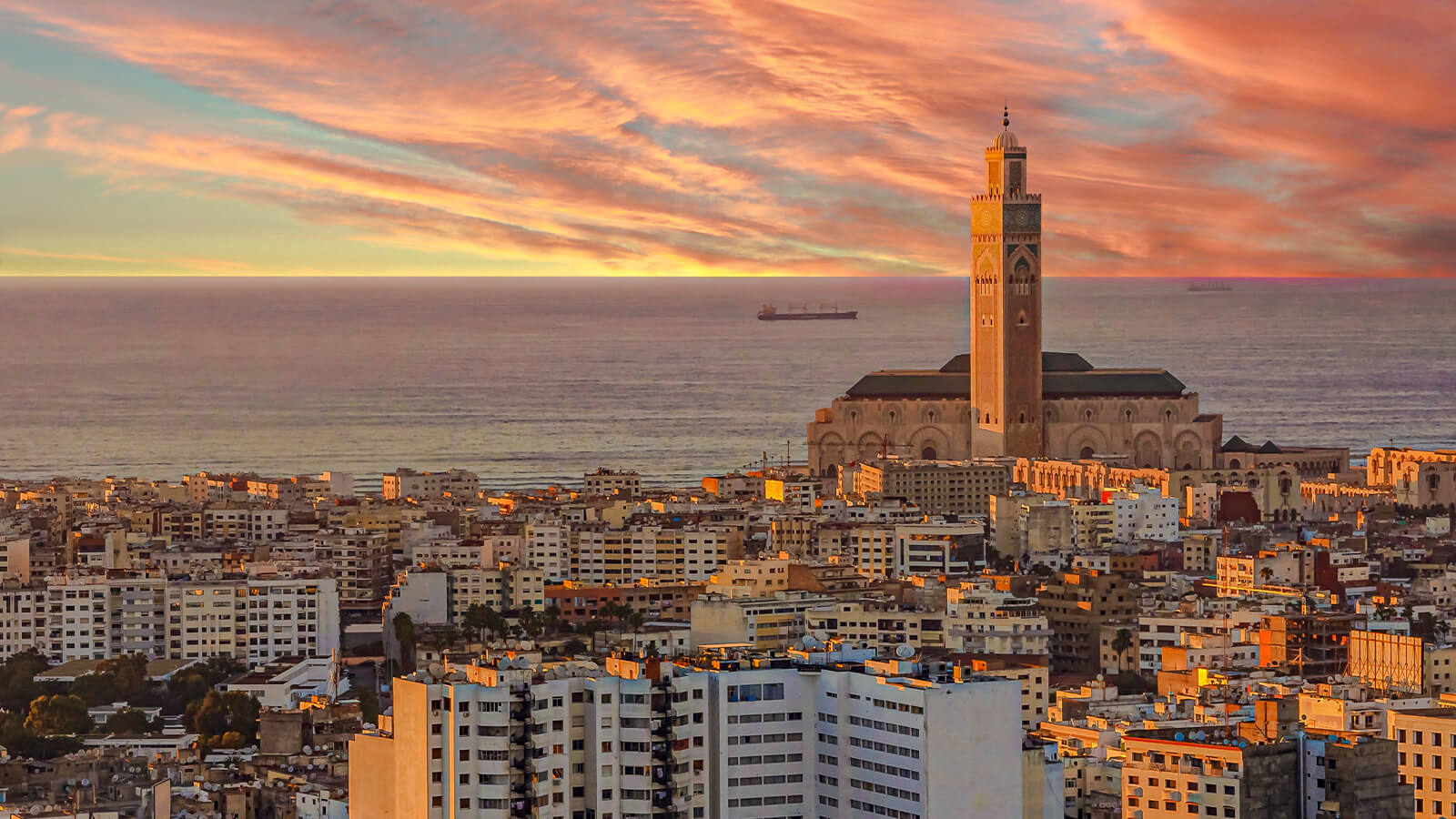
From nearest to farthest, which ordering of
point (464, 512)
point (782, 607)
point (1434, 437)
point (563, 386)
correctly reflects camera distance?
1. point (782, 607)
2. point (464, 512)
3. point (1434, 437)
4. point (563, 386)

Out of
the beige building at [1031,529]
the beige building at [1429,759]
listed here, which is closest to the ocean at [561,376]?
the beige building at [1031,529]

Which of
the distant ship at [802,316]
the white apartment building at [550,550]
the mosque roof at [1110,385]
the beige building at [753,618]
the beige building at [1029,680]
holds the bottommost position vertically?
the beige building at [1029,680]

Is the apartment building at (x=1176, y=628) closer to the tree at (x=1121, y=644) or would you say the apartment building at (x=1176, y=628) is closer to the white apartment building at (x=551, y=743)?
the tree at (x=1121, y=644)

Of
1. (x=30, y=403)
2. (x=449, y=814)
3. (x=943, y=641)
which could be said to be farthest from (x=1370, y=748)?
(x=30, y=403)

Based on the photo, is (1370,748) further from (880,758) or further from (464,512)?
(464,512)

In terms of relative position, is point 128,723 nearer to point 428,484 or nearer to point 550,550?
point 550,550

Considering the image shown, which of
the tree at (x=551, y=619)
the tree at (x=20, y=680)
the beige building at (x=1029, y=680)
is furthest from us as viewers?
the tree at (x=551, y=619)

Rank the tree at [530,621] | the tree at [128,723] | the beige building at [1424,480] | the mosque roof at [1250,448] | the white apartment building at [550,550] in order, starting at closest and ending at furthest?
the tree at [128,723] < the tree at [530,621] < the white apartment building at [550,550] < the beige building at [1424,480] < the mosque roof at [1250,448]

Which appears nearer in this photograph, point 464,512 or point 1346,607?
point 1346,607
